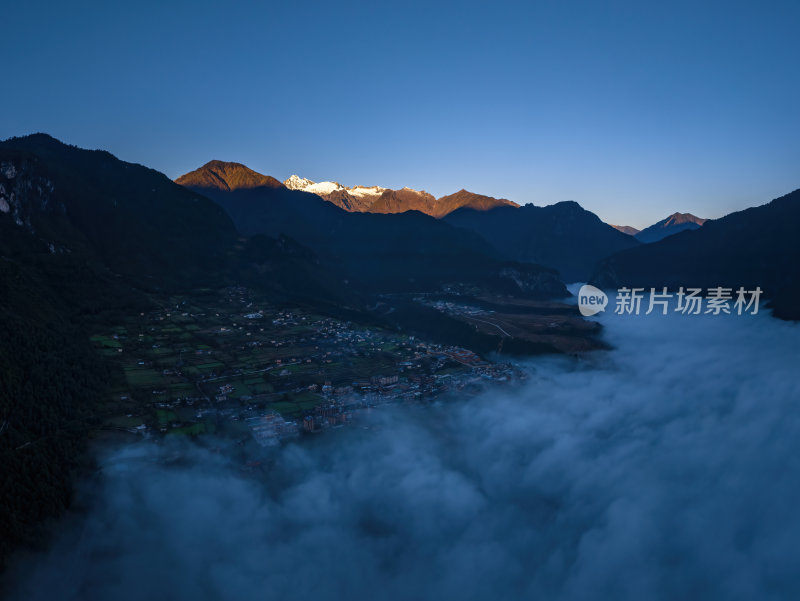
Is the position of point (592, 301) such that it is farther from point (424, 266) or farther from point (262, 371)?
point (262, 371)

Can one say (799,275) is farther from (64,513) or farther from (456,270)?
(64,513)

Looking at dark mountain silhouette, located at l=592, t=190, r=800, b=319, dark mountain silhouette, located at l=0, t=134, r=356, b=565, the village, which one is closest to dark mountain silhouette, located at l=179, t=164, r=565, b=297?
dark mountain silhouette, located at l=592, t=190, r=800, b=319

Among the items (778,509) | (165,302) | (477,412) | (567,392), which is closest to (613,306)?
(567,392)

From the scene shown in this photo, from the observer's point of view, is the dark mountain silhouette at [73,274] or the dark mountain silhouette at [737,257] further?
the dark mountain silhouette at [737,257]

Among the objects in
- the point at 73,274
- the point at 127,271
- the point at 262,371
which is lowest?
the point at 262,371

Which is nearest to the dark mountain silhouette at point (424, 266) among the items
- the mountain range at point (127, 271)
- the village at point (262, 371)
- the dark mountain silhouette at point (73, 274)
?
the mountain range at point (127, 271)

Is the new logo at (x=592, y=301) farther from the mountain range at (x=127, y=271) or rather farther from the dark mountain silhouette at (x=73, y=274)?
the dark mountain silhouette at (x=73, y=274)

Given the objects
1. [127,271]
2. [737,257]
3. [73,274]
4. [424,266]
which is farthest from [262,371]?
[424,266]
